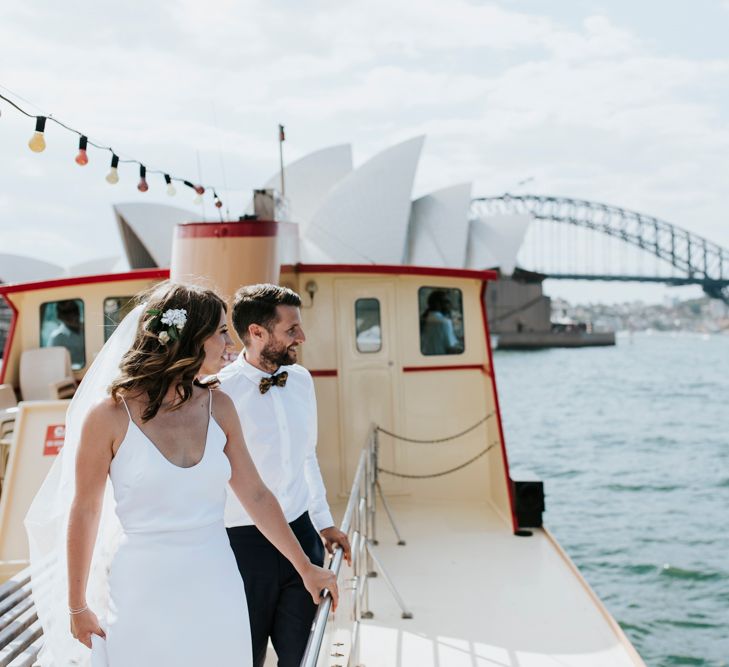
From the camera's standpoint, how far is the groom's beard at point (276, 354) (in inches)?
108

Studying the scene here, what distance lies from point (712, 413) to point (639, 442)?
9986mm

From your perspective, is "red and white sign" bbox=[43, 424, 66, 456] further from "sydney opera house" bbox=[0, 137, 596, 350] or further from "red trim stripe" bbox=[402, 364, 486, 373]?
"sydney opera house" bbox=[0, 137, 596, 350]

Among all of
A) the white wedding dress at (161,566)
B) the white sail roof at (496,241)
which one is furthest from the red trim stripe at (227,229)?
the white sail roof at (496,241)

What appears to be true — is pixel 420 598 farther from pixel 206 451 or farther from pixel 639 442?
pixel 639 442

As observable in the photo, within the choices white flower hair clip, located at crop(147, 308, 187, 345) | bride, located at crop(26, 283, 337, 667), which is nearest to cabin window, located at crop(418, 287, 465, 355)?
bride, located at crop(26, 283, 337, 667)

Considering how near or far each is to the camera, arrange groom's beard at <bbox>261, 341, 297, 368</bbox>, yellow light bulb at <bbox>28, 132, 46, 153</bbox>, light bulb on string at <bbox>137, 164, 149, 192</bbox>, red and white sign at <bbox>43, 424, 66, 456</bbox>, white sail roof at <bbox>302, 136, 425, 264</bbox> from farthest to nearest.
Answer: white sail roof at <bbox>302, 136, 425, 264</bbox> < light bulb on string at <bbox>137, 164, 149, 192</bbox> < red and white sign at <bbox>43, 424, 66, 456</bbox> < yellow light bulb at <bbox>28, 132, 46, 153</bbox> < groom's beard at <bbox>261, 341, 297, 368</bbox>

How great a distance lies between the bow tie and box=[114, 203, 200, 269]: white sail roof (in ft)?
113

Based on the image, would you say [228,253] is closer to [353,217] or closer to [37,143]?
[37,143]

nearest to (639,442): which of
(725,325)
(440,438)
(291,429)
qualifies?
(440,438)

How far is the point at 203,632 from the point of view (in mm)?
2102

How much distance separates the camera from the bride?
2039mm

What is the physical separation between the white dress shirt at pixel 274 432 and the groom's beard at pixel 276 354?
0.05 m

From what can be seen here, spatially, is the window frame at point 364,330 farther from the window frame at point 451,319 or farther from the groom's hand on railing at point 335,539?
the groom's hand on railing at point 335,539

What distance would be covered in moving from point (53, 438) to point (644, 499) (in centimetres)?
1337
